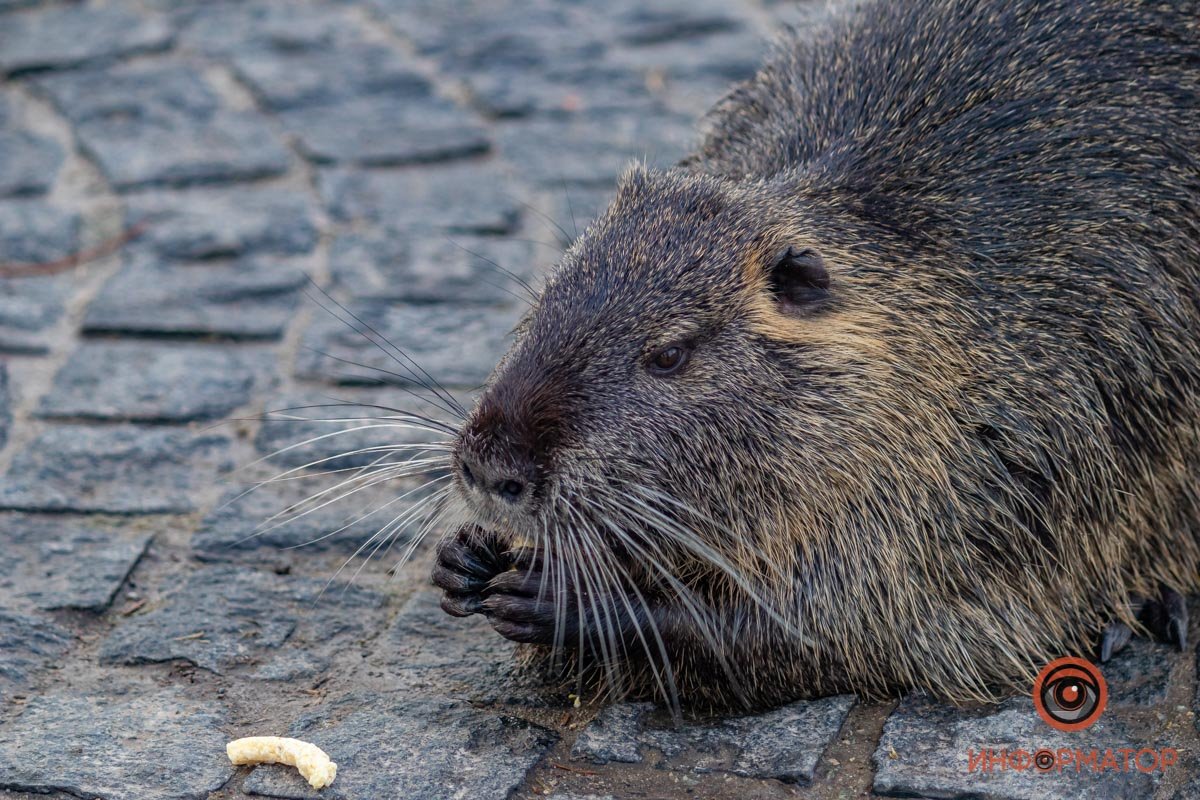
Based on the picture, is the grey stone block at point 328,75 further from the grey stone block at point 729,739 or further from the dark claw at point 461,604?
the grey stone block at point 729,739

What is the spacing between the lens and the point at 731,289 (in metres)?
3.87

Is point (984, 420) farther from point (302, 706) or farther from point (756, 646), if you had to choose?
point (302, 706)

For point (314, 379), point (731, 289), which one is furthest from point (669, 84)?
point (731, 289)

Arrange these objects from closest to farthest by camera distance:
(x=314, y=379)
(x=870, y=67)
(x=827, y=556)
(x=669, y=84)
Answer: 1. (x=827, y=556)
2. (x=870, y=67)
3. (x=314, y=379)
4. (x=669, y=84)

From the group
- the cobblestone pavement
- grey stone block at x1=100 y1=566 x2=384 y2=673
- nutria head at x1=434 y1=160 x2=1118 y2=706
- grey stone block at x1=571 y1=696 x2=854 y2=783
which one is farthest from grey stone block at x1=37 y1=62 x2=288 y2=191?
grey stone block at x1=571 y1=696 x2=854 y2=783

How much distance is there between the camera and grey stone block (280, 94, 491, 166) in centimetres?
689

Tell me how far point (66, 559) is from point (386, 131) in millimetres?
3272

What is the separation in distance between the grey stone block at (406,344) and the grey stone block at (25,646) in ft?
4.95

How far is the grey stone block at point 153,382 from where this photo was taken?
519 cm

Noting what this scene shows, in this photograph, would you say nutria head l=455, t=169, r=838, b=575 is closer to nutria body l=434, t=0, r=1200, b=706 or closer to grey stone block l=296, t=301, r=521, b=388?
nutria body l=434, t=0, r=1200, b=706

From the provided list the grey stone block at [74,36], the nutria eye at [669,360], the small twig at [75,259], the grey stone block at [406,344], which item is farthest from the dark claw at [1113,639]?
the grey stone block at [74,36]

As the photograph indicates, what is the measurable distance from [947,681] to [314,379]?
8.46 ft

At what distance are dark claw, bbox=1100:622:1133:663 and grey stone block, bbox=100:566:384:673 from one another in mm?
2034

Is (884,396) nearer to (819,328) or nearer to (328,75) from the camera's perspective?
(819,328)
